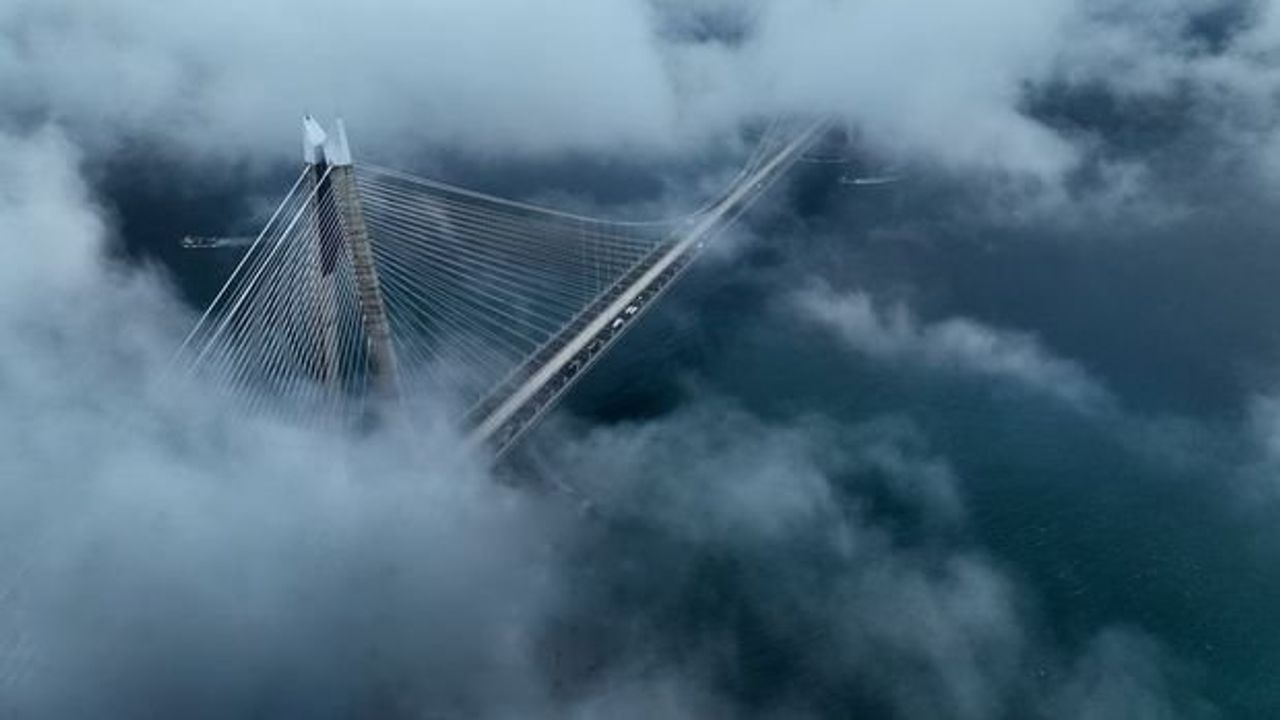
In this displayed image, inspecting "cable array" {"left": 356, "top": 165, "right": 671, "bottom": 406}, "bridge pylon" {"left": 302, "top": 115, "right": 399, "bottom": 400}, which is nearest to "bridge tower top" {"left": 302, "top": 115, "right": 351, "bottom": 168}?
"bridge pylon" {"left": 302, "top": 115, "right": 399, "bottom": 400}

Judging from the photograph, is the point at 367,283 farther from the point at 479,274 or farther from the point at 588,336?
the point at 479,274

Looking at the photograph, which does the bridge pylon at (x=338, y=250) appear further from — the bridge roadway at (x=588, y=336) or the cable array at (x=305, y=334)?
the bridge roadway at (x=588, y=336)

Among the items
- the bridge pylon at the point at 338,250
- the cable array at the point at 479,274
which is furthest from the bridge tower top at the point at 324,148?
the cable array at the point at 479,274

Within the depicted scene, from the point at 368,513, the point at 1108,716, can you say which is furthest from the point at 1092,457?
the point at 368,513

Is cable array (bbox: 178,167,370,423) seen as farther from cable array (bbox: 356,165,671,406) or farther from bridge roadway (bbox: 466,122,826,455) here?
bridge roadway (bbox: 466,122,826,455)

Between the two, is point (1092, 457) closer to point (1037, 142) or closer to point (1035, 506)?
point (1035, 506)

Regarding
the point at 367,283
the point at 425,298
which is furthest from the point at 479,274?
the point at 367,283
